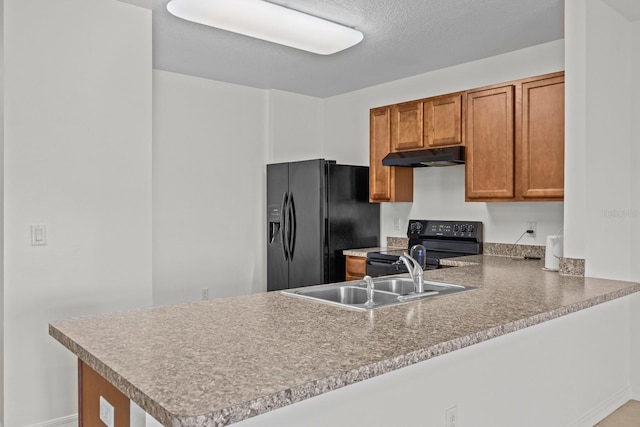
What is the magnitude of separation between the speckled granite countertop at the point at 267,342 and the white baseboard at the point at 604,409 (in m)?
0.78

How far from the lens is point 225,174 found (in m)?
4.78

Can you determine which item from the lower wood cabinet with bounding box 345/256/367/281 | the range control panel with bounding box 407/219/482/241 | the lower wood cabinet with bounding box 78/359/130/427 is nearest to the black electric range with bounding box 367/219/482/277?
the range control panel with bounding box 407/219/482/241

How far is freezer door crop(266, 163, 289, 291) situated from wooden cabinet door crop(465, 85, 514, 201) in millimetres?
1783

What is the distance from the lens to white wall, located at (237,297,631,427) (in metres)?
1.49

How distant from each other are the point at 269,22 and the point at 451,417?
2270 mm

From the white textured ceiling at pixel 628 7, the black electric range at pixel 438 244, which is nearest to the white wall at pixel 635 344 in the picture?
the black electric range at pixel 438 244

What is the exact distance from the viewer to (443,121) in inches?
151

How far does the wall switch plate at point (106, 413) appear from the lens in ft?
4.89

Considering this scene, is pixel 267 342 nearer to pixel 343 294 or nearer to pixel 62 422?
pixel 343 294

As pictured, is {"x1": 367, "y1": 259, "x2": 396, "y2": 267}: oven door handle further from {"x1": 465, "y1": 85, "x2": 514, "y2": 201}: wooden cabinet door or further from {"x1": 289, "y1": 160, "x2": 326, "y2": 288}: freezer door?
{"x1": 465, "y1": 85, "x2": 514, "y2": 201}: wooden cabinet door

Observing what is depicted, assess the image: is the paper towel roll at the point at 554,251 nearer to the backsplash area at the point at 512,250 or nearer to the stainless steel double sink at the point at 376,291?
the backsplash area at the point at 512,250

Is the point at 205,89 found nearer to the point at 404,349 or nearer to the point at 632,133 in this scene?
the point at 632,133

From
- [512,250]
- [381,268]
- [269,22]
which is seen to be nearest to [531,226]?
[512,250]

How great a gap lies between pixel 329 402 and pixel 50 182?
2129 millimetres
